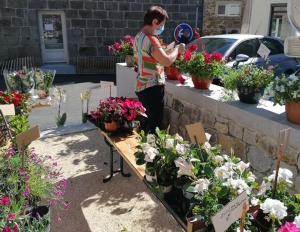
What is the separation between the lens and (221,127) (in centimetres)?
279

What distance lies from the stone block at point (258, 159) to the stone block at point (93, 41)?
8854mm

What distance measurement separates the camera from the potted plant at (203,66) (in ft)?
9.66

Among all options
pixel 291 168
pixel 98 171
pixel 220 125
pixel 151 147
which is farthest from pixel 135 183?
pixel 291 168

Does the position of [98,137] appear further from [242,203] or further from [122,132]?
[242,203]

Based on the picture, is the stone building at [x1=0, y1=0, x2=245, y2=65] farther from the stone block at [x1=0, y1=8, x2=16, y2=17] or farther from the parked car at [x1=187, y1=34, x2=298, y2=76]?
the parked car at [x1=187, y1=34, x2=298, y2=76]

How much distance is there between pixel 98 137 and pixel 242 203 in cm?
327

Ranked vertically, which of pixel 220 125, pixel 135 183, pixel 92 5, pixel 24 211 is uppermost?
pixel 92 5

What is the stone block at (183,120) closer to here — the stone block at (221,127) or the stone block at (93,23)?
the stone block at (221,127)

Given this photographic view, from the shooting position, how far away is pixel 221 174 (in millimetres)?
1512

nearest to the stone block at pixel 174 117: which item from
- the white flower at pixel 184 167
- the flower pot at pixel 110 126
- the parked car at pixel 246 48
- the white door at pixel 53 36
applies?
the flower pot at pixel 110 126

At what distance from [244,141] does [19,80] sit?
7.81 feet

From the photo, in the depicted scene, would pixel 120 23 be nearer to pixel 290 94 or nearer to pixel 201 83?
pixel 201 83

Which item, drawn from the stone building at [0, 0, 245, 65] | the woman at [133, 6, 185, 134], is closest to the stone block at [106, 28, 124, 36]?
the stone building at [0, 0, 245, 65]

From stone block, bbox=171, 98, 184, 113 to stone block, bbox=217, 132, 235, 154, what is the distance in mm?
709
